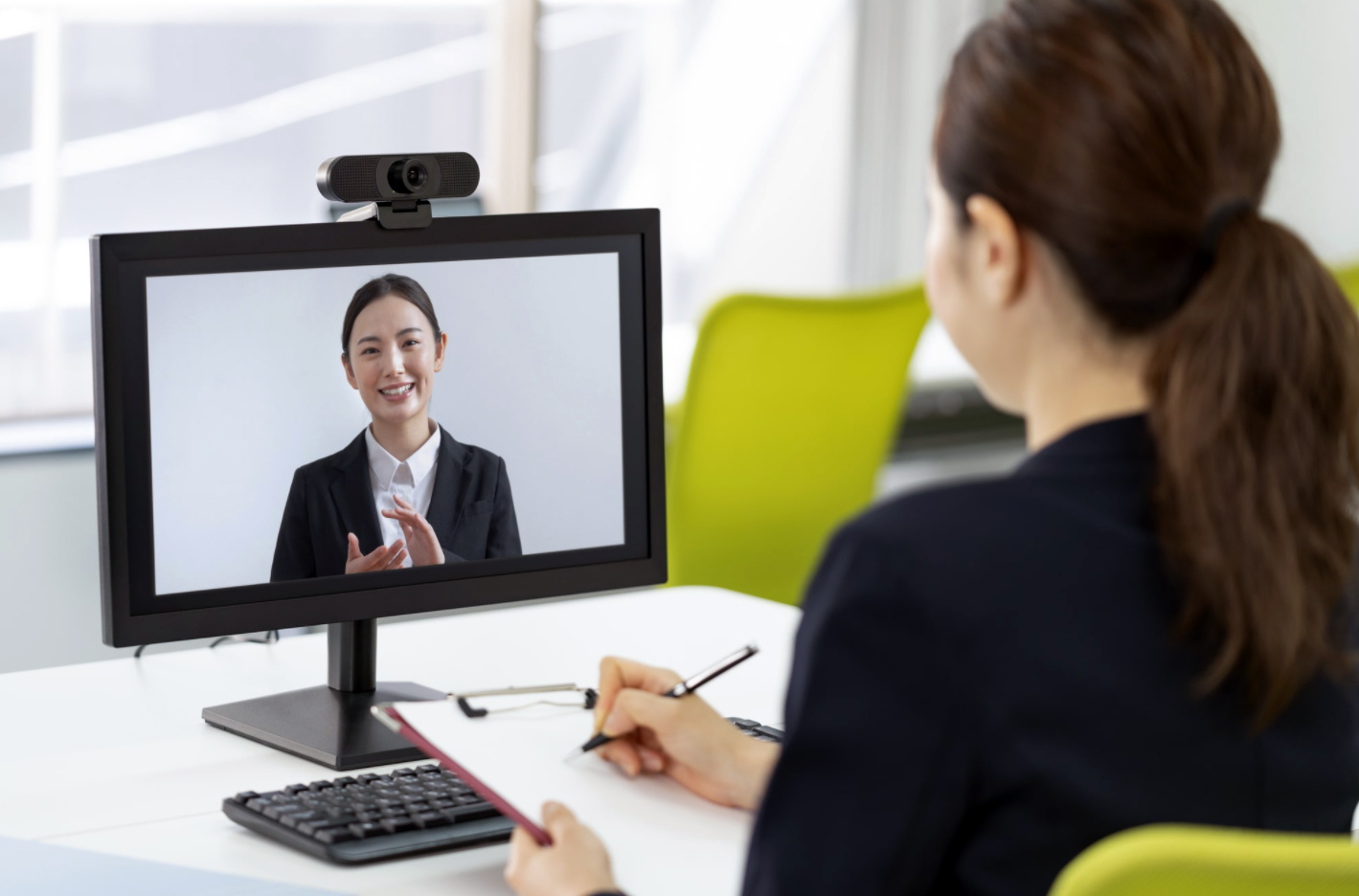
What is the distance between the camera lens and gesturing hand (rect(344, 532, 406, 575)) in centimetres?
137

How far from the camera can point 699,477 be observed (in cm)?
245

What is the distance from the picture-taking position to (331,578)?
1.37 m

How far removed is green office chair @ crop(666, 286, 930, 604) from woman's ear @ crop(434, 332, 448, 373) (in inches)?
39.0

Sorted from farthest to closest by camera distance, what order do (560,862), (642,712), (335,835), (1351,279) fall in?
1. (1351,279)
2. (642,712)
3. (335,835)
4. (560,862)

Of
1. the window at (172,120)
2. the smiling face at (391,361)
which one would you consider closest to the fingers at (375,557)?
the smiling face at (391,361)

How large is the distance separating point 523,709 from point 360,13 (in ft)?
7.18

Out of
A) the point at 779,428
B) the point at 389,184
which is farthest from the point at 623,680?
the point at 779,428

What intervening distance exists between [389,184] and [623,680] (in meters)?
0.50

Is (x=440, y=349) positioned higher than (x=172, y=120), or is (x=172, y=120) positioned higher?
(x=172, y=120)

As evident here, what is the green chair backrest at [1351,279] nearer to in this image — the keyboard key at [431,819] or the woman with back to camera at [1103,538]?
the woman with back to camera at [1103,538]

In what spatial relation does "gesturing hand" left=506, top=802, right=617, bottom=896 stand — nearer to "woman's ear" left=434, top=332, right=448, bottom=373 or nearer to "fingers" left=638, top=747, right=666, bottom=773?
"fingers" left=638, top=747, right=666, bottom=773

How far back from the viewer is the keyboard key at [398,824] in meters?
1.14

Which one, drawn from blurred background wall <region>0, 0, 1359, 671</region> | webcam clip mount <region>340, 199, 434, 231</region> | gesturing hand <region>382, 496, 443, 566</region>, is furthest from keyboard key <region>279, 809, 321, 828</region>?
blurred background wall <region>0, 0, 1359, 671</region>

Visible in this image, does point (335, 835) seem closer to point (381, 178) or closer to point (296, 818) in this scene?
point (296, 818)
